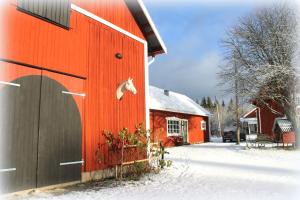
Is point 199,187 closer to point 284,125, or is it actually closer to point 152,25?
point 152,25

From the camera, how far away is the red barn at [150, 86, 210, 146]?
2152cm

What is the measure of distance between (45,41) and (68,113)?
1922 millimetres

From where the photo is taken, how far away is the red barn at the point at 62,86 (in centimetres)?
652

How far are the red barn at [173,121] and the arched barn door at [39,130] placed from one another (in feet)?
36.0

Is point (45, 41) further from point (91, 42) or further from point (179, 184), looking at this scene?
point (179, 184)

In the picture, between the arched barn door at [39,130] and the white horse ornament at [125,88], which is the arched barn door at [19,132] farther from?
the white horse ornament at [125,88]

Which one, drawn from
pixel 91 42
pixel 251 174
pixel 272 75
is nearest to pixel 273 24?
pixel 272 75

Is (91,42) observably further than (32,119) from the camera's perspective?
Yes

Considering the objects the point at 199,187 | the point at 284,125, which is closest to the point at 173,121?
the point at 284,125

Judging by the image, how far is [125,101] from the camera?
10.1m

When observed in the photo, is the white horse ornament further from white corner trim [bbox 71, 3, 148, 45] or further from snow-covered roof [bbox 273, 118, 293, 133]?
snow-covered roof [bbox 273, 118, 293, 133]

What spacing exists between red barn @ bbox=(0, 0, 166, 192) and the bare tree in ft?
36.2

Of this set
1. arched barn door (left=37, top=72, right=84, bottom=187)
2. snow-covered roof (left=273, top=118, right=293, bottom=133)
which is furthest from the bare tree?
arched barn door (left=37, top=72, right=84, bottom=187)

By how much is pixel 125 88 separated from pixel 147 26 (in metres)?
2.98
